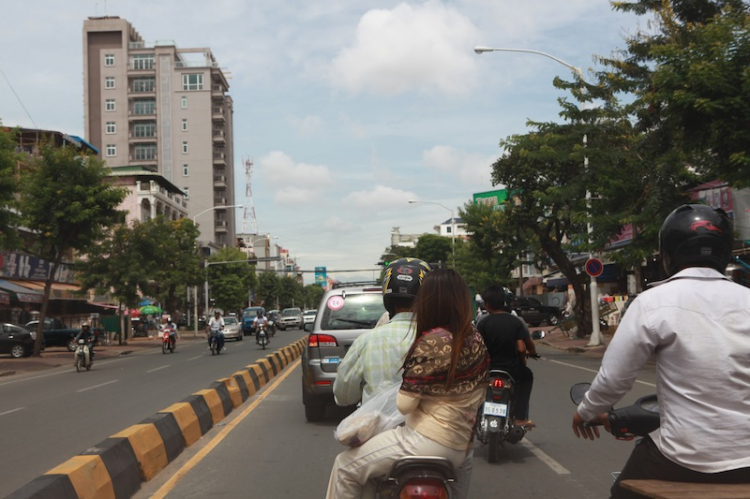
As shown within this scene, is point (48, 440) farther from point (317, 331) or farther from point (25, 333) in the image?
point (25, 333)

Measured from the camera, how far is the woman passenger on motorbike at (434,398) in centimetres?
324

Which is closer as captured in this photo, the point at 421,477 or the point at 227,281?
the point at 421,477

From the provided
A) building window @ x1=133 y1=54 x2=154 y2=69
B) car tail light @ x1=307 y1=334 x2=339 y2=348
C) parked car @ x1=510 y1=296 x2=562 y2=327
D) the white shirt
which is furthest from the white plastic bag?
building window @ x1=133 y1=54 x2=154 y2=69

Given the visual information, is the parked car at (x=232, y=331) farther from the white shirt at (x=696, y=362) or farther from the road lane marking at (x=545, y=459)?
Result: the white shirt at (x=696, y=362)

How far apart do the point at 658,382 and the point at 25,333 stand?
32.3 metres

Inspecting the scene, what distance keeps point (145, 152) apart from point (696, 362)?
3756 inches

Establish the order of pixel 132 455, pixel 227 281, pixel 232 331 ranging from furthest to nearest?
pixel 227 281, pixel 232 331, pixel 132 455

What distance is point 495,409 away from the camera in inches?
282

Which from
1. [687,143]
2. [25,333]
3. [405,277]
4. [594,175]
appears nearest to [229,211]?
[25,333]

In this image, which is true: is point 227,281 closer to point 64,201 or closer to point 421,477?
point 64,201

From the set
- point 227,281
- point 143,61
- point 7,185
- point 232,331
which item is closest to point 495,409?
point 7,185

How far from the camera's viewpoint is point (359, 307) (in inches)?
407

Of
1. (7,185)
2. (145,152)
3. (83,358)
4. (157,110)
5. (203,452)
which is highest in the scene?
(157,110)

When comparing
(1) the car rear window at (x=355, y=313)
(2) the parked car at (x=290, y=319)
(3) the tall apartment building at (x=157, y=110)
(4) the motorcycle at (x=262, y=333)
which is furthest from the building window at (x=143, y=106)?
(1) the car rear window at (x=355, y=313)
